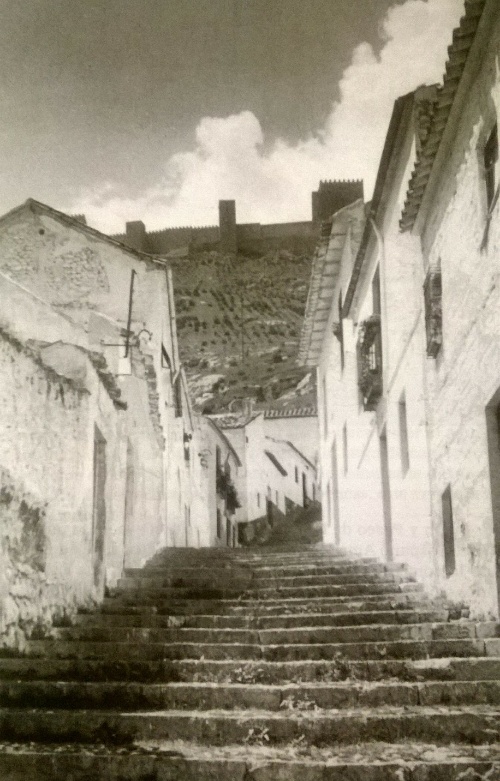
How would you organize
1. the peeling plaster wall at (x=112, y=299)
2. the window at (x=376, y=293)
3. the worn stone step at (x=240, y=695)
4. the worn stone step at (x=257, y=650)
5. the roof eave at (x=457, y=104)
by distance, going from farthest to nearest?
the peeling plaster wall at (x=112, y=299)
the window at (x=376, y=293)
the worn stone step at (x=257, y=650)
the roof eave at (x=457, y=104)
the worn stone step at (x=240, y=695)

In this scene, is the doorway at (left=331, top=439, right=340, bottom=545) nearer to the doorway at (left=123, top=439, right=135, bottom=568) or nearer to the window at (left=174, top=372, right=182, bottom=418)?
the window at (left=174, top=372, right=182, bottom=418)

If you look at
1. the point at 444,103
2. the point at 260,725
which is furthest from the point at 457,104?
the point at 260,725

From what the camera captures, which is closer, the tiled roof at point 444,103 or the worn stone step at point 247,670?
the tiled roof at point 444,103

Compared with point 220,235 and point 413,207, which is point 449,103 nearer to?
point 413,207

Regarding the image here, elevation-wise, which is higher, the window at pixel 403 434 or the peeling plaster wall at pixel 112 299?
the peeling plaster wall at pixel 112 299

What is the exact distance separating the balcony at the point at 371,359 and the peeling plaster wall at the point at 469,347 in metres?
3.34

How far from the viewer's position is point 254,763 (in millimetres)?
5457

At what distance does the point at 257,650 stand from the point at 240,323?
43.7 meters

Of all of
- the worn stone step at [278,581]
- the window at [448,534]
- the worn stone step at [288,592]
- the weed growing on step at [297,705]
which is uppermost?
the window at [448,534]

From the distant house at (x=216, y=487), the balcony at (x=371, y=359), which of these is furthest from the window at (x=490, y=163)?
the distant house at (x=216, y=487)

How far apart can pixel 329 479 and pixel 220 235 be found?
37195mm

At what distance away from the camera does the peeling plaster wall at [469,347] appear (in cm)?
701

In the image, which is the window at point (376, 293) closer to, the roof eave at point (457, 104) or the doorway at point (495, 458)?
the roof eave at point (457, 104)

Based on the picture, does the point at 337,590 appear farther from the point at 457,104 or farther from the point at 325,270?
the point at 325,270
